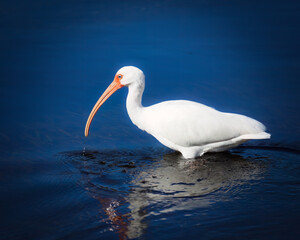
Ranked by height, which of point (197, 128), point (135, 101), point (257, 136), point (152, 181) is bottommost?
point (152, 181)

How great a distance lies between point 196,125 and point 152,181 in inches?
59.9

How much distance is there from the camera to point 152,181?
6.12 meters

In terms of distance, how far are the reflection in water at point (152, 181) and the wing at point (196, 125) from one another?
0.37 m

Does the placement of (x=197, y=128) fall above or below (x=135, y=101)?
below

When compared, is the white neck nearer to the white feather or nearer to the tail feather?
the white feather

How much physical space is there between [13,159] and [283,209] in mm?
4438

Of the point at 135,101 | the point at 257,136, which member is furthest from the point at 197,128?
the point at 135,101

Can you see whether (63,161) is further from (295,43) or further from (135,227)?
(295,43)

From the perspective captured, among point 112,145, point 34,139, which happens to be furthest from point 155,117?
point 34,139

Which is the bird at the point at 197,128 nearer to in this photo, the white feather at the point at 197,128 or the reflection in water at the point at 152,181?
the white feather at the point at 197,128

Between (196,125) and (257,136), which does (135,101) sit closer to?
(196,125)

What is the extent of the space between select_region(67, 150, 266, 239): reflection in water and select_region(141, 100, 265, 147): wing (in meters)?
0.37

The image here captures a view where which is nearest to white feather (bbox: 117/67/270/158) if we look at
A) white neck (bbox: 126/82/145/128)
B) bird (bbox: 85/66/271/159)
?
bird (bbox: 85/66/271/159)

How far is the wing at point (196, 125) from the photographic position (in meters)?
7.07
